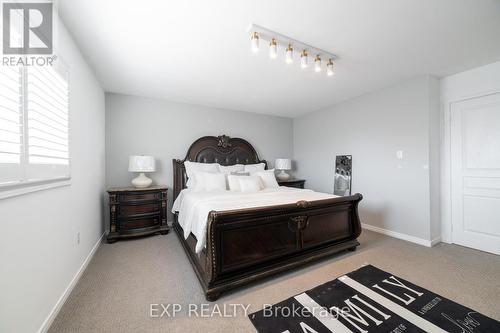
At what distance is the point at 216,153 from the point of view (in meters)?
4.11

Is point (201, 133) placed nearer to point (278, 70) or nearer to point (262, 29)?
point (278, 70)

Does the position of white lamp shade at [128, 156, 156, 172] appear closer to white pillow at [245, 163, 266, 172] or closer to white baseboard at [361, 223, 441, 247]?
white pillow at [245, 163, 266, 172]

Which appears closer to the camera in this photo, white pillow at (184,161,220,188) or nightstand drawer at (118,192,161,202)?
nightstand drawer at (118,192,161,202)

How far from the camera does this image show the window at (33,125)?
1041 mm

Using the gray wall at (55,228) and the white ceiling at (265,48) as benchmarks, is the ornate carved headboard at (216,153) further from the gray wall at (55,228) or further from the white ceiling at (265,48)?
the gray wall at (55,228)

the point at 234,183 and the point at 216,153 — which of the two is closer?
the point at 234,183

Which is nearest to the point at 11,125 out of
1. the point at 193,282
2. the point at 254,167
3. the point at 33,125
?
the point at 33,125

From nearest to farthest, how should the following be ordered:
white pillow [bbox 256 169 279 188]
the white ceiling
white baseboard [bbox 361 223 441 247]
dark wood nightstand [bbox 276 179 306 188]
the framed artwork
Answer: the white ceiling
white baseboard [bbox 361 223 441 247]
white pillow [bbox 256 169 279 188]
the framed artwork
dark wood nightstand [bbox 276 179 306 188]

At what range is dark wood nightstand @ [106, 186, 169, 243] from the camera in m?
2.96

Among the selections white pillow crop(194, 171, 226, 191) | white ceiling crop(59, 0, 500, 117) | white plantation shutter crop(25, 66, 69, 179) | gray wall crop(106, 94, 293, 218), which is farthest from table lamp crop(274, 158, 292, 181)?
white plantation shutter crop(25, 66, 69, 179)

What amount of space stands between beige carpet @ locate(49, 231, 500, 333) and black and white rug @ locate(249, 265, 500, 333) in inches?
4.6

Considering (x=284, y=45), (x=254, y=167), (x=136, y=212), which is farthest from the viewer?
(x=254, y=167)

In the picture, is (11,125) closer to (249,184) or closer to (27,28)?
(27,28)

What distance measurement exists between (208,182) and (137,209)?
117 centimetres
